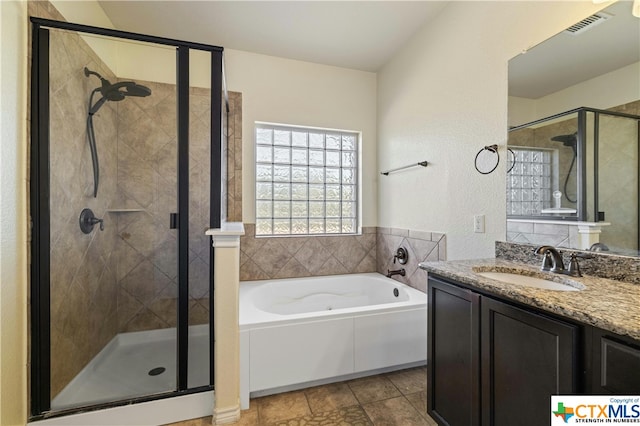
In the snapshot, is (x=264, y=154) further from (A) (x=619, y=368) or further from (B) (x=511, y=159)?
(A) (x=619, y=368)

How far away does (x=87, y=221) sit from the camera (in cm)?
184

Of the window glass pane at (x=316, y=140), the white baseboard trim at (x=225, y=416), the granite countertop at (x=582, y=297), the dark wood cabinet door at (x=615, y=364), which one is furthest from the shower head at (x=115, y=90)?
the dark wood cabinet door at (x=615, y=364)

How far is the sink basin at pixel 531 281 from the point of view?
47.3 inches

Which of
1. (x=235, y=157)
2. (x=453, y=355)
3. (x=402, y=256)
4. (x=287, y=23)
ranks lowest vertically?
(x=453, y=355)

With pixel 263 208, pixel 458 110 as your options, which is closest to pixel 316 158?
pixel 263 208

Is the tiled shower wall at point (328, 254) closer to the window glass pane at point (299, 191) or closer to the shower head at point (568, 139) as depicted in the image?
the window glass pane at point (299, 191)

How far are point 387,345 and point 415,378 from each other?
31 cm

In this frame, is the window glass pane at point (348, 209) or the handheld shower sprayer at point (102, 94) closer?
the handheld shower sprayer at point (102, 94)

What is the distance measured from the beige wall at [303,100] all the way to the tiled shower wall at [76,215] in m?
1.10

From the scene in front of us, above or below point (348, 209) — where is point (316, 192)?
above

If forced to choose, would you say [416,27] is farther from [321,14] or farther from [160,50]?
[160,50]

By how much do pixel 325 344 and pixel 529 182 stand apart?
1.58 m

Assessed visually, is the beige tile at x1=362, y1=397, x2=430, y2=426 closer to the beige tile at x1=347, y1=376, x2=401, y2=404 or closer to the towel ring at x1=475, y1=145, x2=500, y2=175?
the beige tile at x1=347, y1=376, x2=401, y2=404

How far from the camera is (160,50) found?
5.56 ft
